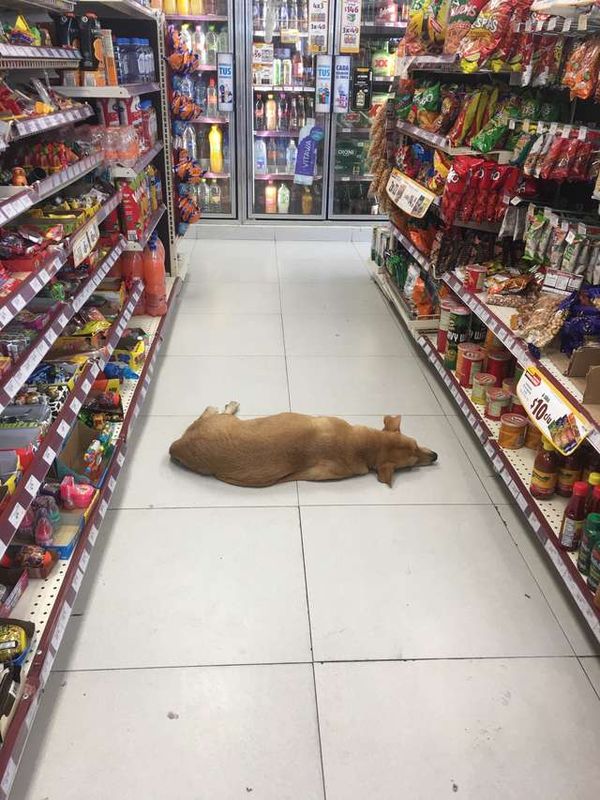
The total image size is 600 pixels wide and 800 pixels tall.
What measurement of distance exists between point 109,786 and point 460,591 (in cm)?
128

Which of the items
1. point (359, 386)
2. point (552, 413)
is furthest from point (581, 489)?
point (359, 386)

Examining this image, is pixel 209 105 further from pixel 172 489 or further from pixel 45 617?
pixel 45 617

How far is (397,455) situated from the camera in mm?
2953

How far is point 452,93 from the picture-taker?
12.6ft

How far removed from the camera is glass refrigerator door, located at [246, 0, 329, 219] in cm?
654

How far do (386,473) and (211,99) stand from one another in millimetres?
5319

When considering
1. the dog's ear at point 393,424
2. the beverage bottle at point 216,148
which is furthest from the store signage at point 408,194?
the beverage bottle at point 216,148

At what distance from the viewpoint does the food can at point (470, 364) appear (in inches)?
129

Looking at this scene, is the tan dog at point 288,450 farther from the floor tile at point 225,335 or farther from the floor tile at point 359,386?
the floor tile at point 225,335

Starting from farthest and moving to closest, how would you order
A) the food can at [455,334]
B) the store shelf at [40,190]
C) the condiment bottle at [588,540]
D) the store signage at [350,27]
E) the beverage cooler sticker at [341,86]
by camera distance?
the beverage cooler sticker at [341,86] < the store signage at [350,27] < the food can at [455,334] < the condiment bottle at [588,540] < the store shelf at [40,190]

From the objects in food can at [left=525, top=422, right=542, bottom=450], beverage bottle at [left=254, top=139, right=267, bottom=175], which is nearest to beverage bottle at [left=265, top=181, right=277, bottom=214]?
beverage bottle at [left=254, top=139, right=267, bottom=175]

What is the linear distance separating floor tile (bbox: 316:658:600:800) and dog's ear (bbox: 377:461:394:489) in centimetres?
94

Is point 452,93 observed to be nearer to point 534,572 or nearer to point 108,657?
point 534,572

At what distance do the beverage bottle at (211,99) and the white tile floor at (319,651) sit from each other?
4565 millimetres
